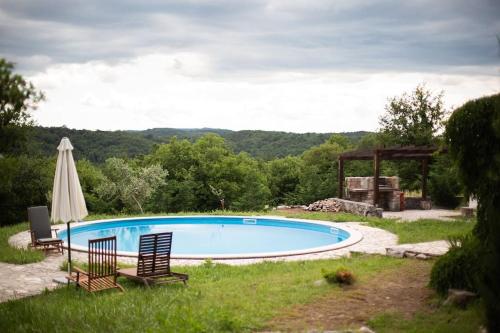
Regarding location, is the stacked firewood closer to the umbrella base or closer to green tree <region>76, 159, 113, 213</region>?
green tree <region>76, 159, 113, 213</region>

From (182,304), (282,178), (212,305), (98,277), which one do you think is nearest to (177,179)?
(282,178)

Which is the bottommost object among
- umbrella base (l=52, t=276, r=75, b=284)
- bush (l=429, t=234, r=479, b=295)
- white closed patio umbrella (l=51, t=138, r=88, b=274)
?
umbrella base (l=52, t=276, r=75, b=284)

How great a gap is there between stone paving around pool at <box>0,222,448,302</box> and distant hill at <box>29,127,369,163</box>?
56.4 ft

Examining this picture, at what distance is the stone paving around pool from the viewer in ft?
26.3

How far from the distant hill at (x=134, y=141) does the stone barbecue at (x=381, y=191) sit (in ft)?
56.6

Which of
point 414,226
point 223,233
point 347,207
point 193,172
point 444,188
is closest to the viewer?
point 414,226

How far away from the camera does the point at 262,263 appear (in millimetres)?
9922

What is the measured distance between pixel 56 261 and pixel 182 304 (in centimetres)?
510

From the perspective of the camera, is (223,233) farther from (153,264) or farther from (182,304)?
(182,304)

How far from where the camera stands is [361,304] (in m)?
6.27

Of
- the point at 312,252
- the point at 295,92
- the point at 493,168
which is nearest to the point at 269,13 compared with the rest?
the point at 312,252

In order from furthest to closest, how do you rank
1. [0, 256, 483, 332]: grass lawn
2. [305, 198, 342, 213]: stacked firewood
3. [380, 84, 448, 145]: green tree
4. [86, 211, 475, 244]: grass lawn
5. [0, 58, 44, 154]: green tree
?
[380, 84, 448, 145]: green tree → [305, 198, 342, 213]: stacked firewood → [86, 211, 475, 244]: grass lawn → [0, 256, 483, 332]: grass lawn → [0, 58, 44, 154]: green tree

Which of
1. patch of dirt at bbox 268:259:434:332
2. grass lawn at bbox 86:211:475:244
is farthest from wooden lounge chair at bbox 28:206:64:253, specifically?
patch of dirt at bbox 268:259:434:332

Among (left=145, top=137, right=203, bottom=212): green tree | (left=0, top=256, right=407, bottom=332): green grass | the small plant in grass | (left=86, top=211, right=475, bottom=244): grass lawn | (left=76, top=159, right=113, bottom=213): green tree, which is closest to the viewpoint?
(left=0, top=256, right=407, bottom=332): green grass
